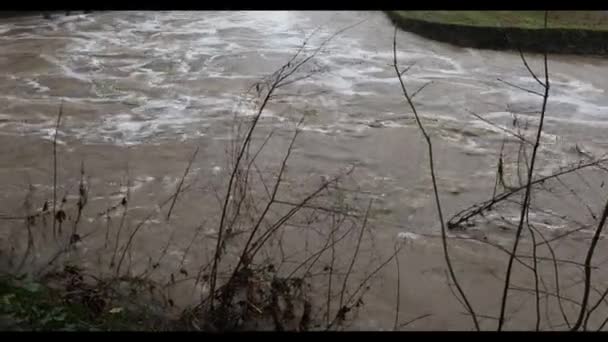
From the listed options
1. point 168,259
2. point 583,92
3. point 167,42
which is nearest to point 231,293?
point 168,259

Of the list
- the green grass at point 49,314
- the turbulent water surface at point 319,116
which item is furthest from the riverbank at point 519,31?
the green grass at point 49,314

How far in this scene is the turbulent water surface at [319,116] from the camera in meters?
4.79

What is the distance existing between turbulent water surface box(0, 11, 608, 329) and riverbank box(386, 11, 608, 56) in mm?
247

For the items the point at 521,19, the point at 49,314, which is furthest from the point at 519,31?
the point at 49,314

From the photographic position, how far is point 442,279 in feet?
14.1

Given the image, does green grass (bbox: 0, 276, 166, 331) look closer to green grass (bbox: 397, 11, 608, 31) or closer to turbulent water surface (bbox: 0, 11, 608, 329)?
turbulent water surface (bbox: 0, 11, 608, 329)

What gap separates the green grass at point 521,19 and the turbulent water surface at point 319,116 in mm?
552

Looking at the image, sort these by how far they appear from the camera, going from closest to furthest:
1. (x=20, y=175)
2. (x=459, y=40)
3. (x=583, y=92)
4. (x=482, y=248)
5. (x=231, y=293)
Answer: (x=231, y=293), (x=482, y=248), (x=20, y=175), (x=583, y=92), (x=459, y=40)

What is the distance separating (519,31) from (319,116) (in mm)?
4354

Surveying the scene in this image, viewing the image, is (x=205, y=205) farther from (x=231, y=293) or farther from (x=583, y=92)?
(x=583, y=92)

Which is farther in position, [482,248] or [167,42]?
[167,42]

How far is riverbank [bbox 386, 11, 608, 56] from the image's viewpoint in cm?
994
